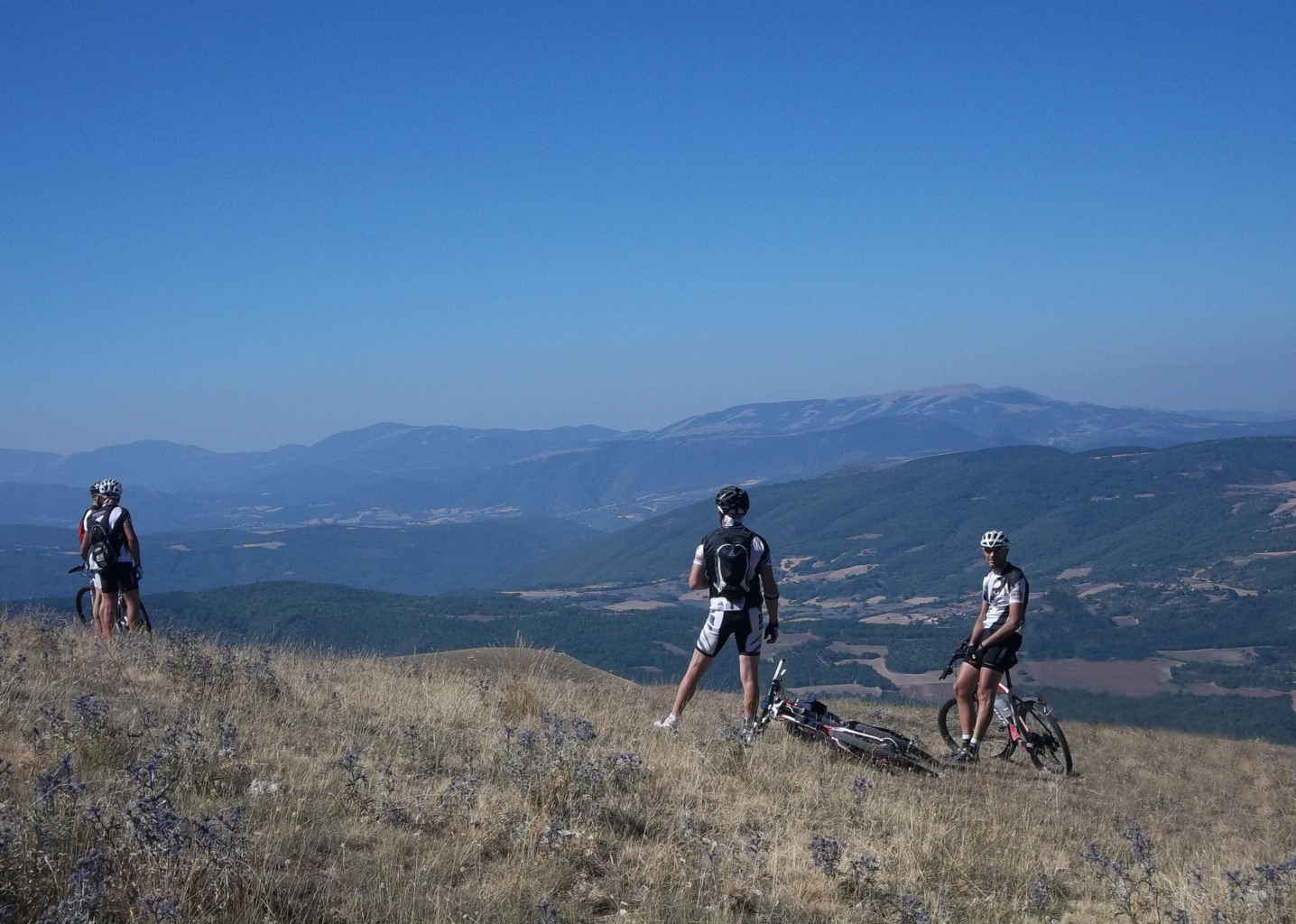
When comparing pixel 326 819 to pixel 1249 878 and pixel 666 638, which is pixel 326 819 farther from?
pixel 666 638

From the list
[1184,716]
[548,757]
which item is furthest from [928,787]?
[1184,716]

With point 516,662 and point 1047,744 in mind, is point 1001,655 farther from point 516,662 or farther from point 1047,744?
point 516,662

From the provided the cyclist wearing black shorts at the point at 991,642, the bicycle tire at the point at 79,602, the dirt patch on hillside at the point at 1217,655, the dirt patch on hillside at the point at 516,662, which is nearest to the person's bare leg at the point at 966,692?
the cyclist wearing black shorts at the point at 991,642

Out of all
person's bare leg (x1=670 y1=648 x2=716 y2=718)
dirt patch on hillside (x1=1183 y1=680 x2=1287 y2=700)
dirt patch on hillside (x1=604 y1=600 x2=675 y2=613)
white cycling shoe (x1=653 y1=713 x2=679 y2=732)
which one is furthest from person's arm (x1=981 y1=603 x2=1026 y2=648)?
dirt patch on hillside (x1=604 y1=600 x2=675 y2=613)

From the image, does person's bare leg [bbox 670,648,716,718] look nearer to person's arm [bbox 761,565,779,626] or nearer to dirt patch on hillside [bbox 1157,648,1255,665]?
person's arm [bbox 761,565,779,626]

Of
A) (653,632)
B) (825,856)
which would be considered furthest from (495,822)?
(653,632)

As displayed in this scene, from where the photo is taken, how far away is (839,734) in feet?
26.9

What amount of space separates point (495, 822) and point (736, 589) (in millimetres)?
3469

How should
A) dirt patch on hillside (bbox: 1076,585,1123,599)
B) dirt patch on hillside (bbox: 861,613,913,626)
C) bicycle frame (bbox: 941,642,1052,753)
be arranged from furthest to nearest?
dirt patch on hillside (bbox: 1076,585,1123,599), dirt patch on hillside (bbox: 861,613,913,626), bicycle frame (bbox: 941,642,1052,753)

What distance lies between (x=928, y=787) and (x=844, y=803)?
1.81 m

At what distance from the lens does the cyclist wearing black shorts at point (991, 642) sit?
8938mm

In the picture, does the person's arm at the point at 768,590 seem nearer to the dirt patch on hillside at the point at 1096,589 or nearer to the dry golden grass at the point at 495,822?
the dry golden grass at the point at 495,822

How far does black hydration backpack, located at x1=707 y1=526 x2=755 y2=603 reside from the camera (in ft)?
25.8

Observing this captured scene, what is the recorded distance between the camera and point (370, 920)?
12.0 ft
